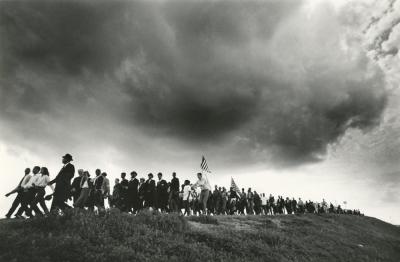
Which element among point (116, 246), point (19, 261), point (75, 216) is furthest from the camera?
point (75, 216)

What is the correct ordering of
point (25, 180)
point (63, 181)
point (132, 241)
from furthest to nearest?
point (25, 180), point (63, 181), point (132, 241)

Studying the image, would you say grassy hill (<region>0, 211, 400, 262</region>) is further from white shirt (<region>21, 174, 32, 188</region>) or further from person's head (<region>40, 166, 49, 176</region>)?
person's head (<region>40, 166, 49, 176</region>)

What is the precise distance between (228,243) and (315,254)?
5249mm

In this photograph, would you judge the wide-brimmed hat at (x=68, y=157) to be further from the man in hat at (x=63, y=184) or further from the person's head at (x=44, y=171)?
the person's head at (x=44, y=171)

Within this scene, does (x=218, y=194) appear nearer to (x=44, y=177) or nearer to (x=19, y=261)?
(x=44, y=177)

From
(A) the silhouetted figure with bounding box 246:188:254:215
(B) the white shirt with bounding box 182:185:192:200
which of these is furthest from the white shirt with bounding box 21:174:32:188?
(A) the silhouetted figure with bounding box 246:188:254:215

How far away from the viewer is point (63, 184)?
11.1 metres

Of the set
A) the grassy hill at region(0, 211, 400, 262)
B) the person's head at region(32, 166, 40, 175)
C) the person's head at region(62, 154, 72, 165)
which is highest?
the person's head at region(62, 154, 72, 165)

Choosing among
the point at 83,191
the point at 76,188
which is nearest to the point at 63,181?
the point at 83,191

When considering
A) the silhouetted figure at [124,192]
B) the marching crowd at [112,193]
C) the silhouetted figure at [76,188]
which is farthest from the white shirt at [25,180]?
the silhouetted figure at [124,192]

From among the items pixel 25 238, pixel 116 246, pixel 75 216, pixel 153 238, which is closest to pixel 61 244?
pixel 25 238

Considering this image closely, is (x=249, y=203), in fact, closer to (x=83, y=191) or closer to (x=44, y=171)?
(x=83, y=191)

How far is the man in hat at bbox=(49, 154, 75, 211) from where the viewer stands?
1096 cm

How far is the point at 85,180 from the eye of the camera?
44.3 feet
